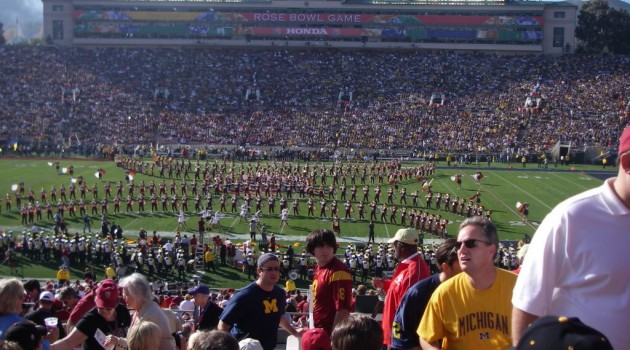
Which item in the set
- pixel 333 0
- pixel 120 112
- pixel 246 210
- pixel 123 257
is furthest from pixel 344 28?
pixel 123 257

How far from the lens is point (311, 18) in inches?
2409

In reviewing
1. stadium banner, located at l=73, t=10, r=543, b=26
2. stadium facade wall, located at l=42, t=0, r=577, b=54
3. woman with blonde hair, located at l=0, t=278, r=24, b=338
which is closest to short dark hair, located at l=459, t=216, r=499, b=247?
woman with blonde hair, located at l=0, t=278, r=24, b=338

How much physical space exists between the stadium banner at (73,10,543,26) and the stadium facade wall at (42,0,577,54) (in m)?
0.08

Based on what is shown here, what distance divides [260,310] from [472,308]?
1.86 meters

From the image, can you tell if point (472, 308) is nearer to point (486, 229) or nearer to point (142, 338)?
point (486, 229)

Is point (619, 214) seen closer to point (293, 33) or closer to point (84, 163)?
point (84, 163)

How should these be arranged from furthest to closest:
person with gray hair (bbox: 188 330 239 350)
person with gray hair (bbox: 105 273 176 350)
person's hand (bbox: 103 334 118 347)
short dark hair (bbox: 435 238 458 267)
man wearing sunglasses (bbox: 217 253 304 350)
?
man wearing sunglasses (bbox: 217 253 304 350)
person with gray hair (bbox: 105 273 176 350)
person's hand (bbox: 103 334 118 347)
short dark hair (bbox: 435 238 458 267)
person with gray hair (bbox: 188 330 239 350)

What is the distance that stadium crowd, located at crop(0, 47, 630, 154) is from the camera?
157 ft

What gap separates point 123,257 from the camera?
1847 centimetres

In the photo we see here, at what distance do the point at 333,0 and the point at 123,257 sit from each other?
152 feet

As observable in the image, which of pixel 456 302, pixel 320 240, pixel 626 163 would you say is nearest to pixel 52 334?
pixel 320 240

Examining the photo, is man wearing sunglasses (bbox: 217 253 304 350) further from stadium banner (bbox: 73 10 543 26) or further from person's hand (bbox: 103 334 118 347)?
stadium banner (bbox: 73 10 543 26)

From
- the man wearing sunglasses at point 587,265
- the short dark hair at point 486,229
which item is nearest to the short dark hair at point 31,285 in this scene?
the short dark hair at point 486,229

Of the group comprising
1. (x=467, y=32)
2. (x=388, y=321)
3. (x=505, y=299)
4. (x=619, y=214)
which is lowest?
(x=388, y=321)
